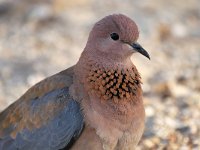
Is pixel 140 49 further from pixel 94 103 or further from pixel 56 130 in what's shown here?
pixel 56 130

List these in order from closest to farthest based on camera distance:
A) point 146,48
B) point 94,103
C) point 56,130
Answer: point 94,103 < point 56,130 < point 146,48

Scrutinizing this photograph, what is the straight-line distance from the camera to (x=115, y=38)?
5668mm

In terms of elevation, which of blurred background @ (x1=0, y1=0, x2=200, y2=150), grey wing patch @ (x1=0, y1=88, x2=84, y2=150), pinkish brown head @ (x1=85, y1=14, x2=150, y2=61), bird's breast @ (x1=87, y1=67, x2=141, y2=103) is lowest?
grey wing patch @ (x1=0, y1=88, x2=84, y2=150)

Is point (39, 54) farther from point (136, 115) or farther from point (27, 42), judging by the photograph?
point (136, 115)

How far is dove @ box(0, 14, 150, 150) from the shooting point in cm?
549

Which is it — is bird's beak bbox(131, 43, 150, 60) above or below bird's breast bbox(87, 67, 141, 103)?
above

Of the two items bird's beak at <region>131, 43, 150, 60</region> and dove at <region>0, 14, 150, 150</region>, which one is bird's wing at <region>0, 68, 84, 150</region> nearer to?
dove at <region>0, 14, 150, 150</region>

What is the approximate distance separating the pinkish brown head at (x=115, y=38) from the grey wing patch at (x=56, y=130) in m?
0.49

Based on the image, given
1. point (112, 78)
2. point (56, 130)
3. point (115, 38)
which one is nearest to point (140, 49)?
point (115, 38)

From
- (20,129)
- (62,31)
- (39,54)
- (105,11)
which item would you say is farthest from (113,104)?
(105,11)

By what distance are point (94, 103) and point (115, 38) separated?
0.62 m

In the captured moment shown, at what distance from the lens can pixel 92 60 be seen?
5.69m

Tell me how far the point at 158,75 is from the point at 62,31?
1.82 m

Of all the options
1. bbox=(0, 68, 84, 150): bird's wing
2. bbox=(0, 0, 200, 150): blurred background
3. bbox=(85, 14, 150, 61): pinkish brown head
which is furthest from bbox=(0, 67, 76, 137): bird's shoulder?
bbox=(0, 0, 200, 150): blurred background
